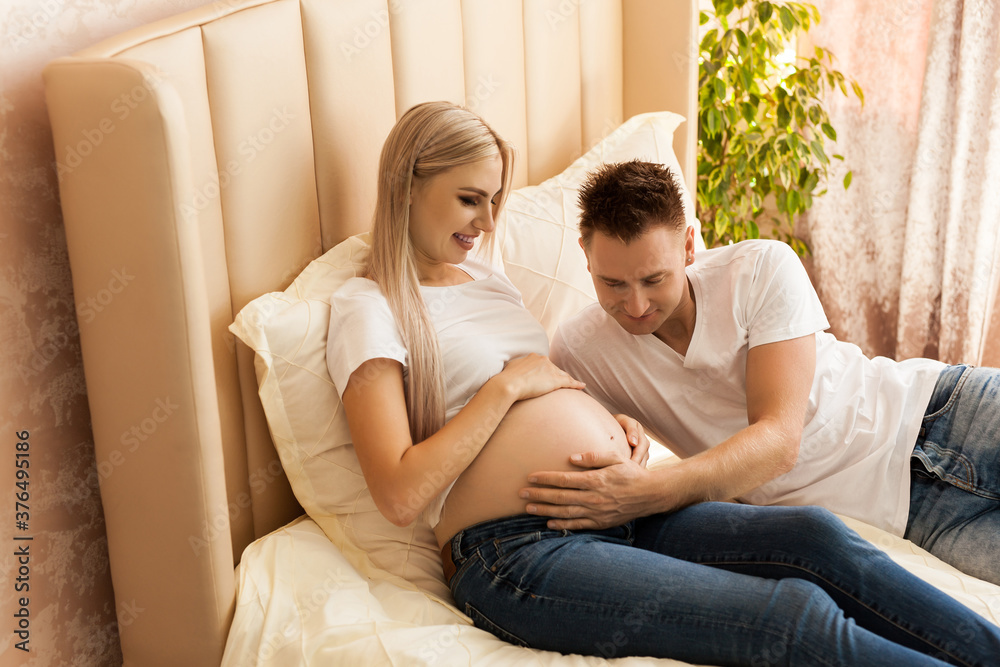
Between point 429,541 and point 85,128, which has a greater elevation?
point 85,128

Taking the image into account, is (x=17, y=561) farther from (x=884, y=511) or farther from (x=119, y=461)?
(x=884, y=511)

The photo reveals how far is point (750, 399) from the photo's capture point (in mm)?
1349

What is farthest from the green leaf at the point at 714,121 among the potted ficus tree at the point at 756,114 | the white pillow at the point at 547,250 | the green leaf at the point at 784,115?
the white pillow at the point at 547,250

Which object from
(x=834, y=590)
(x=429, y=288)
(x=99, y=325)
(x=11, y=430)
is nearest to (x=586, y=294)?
(x=429, y=288)

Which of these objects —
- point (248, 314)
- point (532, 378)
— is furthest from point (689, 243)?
point (248, 314)

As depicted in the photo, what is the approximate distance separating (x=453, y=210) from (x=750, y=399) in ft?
1.92

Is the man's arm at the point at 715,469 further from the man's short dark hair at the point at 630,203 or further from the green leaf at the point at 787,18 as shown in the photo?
the green leaf at the point at 787,18

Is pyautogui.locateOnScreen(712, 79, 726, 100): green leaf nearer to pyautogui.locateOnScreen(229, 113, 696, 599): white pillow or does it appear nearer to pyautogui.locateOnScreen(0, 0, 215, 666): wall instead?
pyautogui.locateOnScreen(229, 113, 696, 599): white pillow

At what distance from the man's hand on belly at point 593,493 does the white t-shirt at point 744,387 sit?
0.25 meters

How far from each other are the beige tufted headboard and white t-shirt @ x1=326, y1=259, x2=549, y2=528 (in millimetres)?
159

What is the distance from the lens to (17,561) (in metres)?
1.12

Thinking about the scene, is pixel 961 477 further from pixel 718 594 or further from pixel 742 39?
pixel 742 39

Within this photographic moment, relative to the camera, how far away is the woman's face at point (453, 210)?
136 cm

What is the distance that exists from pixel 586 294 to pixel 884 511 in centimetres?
71
